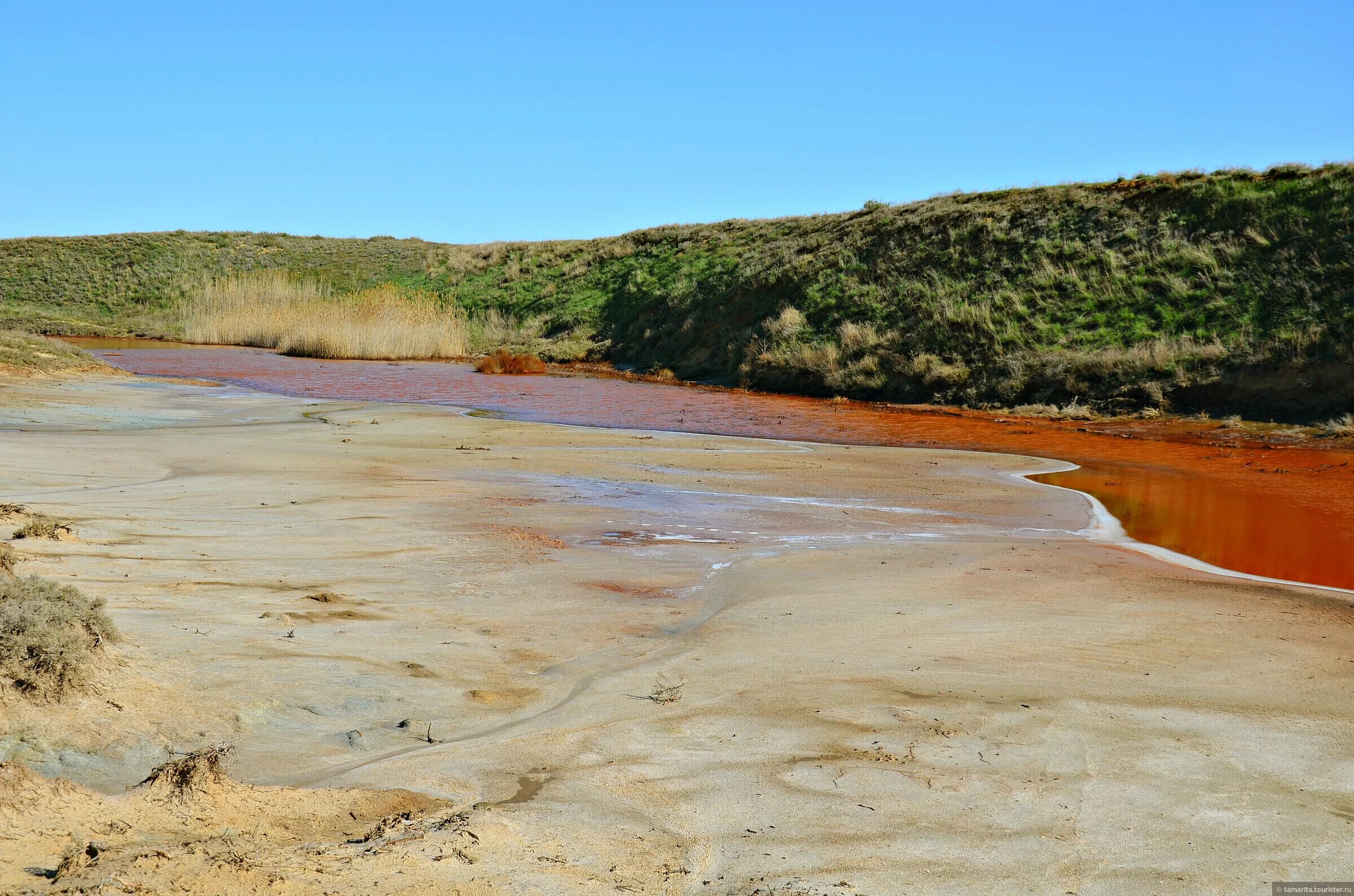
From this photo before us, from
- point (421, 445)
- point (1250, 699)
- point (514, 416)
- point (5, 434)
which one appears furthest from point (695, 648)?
point (514, 416)

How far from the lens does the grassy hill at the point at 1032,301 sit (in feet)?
66.1

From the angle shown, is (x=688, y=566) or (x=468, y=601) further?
(x=688, y=566)

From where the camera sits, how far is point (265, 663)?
4.54 metres

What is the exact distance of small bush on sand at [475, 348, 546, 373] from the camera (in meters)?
30.0

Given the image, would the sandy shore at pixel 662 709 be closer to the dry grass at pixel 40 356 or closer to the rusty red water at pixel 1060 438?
the rusty red water at pixel 1060 438

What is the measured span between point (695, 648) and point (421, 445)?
836 cm

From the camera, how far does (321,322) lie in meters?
33.9

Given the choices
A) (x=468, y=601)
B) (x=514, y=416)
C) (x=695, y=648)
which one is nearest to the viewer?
(x=695, y=648)

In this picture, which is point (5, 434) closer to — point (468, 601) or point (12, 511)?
point (12, 511)

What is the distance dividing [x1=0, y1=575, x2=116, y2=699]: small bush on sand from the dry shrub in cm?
64

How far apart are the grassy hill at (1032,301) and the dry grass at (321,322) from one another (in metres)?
4.58

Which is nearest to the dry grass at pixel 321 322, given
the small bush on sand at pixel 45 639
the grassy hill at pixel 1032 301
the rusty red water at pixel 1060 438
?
the rusty red water at pixel 1060 438

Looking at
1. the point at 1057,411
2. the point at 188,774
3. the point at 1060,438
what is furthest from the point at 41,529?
the point at 1057,411

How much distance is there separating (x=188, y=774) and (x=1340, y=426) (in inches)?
687
